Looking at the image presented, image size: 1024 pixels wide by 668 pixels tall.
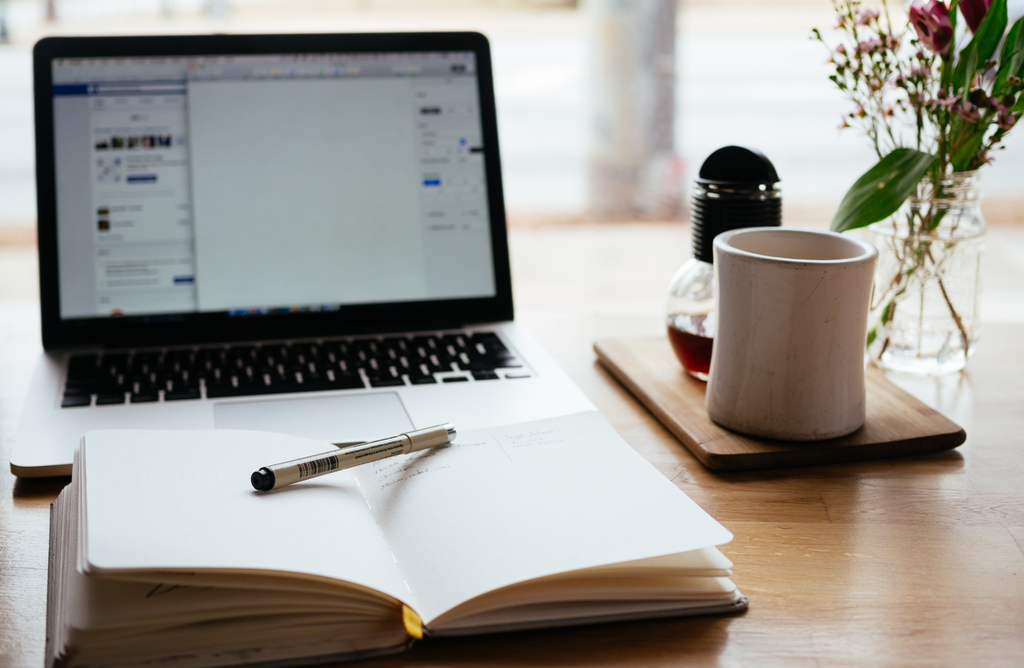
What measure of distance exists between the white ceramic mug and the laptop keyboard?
0.74ft

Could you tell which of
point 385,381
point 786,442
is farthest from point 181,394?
point 786,442

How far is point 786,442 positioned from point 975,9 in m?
0.43

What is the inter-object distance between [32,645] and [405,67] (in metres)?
0.69

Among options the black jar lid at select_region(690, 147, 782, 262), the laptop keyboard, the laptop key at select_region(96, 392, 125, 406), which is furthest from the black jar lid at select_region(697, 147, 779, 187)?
the laptop key at select_region(96, 392, 125, 406)

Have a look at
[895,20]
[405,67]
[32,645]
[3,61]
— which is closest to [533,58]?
[895,20]

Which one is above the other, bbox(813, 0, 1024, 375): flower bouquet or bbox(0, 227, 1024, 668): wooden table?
bbox(813, 0, 1024, 375): flower bouquet

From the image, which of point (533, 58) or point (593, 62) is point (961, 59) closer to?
point (593, 62)

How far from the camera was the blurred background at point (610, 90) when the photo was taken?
3754mm

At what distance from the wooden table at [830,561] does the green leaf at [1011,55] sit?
0.29 m

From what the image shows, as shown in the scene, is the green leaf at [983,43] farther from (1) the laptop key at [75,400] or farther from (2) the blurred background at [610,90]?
(2) the blurred background at [610,90]

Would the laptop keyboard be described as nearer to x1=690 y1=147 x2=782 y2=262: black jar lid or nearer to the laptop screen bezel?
the laptop screen bezel

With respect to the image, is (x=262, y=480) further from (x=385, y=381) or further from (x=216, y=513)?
(x=385, y=381)

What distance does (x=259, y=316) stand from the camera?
0.92 metres

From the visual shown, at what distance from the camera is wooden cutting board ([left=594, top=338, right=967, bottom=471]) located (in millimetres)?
688
